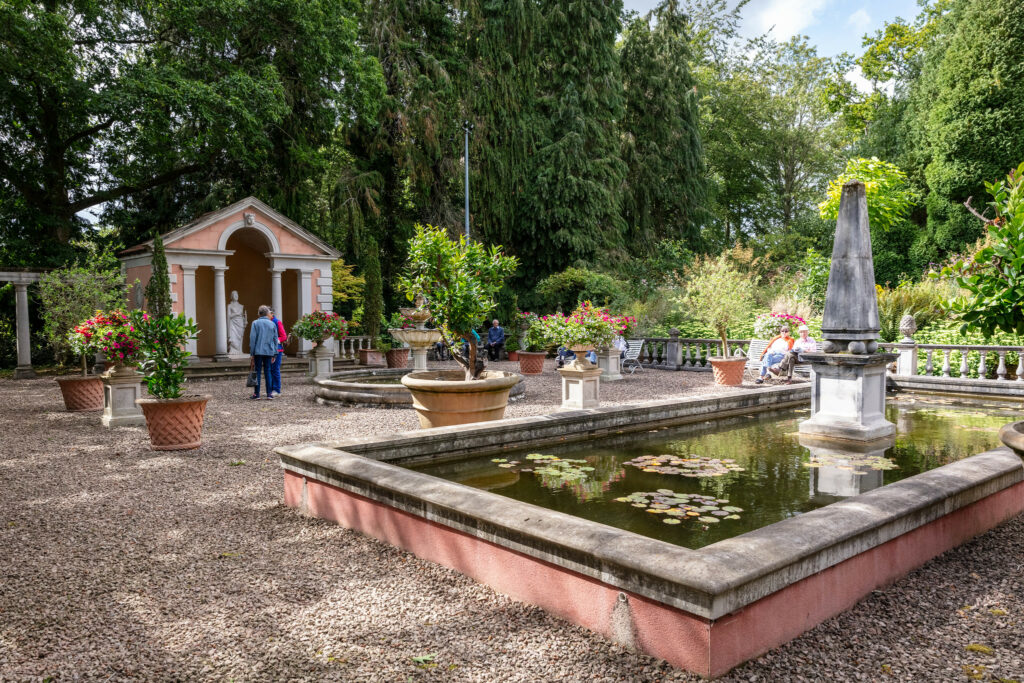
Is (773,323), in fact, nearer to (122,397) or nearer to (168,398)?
(168,398)

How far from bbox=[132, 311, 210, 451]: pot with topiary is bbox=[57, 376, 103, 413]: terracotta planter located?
168 inches

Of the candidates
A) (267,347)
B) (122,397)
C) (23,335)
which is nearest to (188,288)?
(23,335)

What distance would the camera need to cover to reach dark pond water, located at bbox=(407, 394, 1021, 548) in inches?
181

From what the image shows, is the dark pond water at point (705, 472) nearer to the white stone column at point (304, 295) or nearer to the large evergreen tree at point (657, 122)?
the white stone column at point (304, 295)

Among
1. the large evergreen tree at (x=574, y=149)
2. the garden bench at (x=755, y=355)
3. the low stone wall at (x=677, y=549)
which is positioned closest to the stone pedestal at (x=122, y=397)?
the low stone wall at (x=677, y=549)

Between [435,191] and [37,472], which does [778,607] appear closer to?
[37,472]

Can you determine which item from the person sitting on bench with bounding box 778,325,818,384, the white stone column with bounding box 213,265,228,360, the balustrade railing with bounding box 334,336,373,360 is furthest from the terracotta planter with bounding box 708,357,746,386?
the white stone column with bounding box 213,265,228,360

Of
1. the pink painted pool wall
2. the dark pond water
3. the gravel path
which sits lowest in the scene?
the gravel path

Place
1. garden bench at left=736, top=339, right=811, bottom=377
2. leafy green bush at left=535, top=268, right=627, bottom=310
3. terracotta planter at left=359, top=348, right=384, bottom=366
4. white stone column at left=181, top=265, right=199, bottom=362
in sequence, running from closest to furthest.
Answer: garden bench at left=736, top=339, right=811, bottom=377, white stone column at left=181, top=265, right=199, bottom=362, terracotta planter at left=359, top=348, right=384, bottom=366, leafy green bush at left=535, top=268, right=627, bottom=310

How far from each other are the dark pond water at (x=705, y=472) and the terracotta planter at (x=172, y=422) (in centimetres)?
372

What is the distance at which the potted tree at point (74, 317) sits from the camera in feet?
37.8

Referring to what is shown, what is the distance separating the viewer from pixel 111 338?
9.64 meters

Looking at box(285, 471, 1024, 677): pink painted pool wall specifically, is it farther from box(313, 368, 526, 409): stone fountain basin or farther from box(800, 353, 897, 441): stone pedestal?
box(313, 368, 526, 409): stone fountain basin

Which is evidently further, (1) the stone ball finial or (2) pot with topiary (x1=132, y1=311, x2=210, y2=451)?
(1) the stone ball finial
